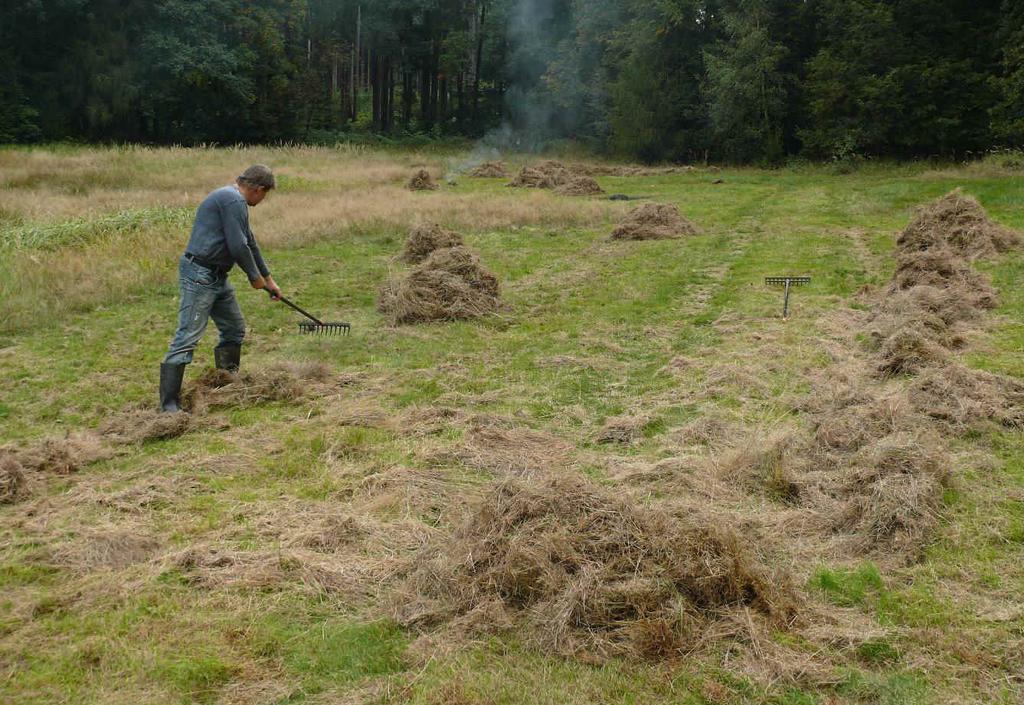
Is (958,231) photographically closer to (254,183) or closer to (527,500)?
(254,183)

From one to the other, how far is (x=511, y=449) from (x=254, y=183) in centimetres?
333

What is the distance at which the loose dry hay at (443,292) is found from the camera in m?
9.84

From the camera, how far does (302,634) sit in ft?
12.5

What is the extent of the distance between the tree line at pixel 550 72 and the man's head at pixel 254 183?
24.0m

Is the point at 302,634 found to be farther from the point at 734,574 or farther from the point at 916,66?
the point at 916,66

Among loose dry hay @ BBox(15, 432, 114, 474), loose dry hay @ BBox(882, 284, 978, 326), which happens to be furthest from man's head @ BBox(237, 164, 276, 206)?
loose dry hay @ BBox(882, 284, 978, 326)

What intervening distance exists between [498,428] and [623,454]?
1.01 m

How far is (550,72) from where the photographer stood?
46.1 metres

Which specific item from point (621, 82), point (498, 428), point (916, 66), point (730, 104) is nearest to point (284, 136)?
point (621, 82)

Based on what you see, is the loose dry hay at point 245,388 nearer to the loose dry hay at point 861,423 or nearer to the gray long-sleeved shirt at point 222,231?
the gray long-sleeved shirt at point 222,231

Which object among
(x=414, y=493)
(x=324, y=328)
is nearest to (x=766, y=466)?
(x=414, y=493)

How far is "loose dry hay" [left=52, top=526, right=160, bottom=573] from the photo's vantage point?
4.38m

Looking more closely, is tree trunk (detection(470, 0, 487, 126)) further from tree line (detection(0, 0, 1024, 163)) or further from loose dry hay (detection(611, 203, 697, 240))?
loose dry hay (detection(611, 203, 697, 240))

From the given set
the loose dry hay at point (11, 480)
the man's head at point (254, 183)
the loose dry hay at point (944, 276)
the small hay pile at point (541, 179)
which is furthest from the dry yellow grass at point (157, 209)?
the loose dry hay at point (944, 276)
